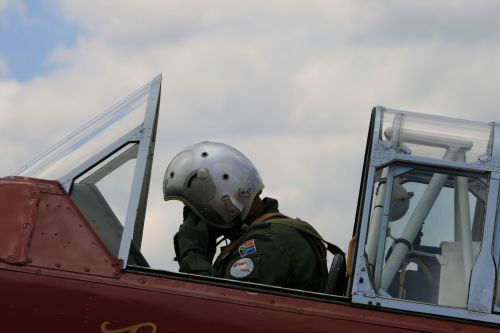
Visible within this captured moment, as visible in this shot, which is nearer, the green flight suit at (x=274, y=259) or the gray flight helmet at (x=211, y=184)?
the green flight suit at (x=274, y=259)

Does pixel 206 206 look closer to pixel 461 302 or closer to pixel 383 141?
pixel 383 141

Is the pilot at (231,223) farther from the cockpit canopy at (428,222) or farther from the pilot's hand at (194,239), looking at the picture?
the cockpit canopy at (428,222)

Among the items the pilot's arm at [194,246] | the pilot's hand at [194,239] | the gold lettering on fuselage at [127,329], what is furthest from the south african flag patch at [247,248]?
the gold lettering on fuselage at [127,329]

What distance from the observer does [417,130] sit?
5781 millimetres

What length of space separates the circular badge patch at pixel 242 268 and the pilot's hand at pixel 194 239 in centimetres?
54

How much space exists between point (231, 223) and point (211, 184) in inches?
12.1

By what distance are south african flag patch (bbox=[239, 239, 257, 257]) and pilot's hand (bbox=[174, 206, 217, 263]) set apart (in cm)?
43

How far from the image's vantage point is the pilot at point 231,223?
604 cm

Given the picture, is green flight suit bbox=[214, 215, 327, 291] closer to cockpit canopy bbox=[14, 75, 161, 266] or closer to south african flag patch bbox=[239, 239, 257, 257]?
south african flag patch bbox=[239, 239, 257, 257]

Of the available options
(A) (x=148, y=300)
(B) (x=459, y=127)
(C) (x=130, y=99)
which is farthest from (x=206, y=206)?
(B) (x=459, y=127)

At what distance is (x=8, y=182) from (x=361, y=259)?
6.73ft

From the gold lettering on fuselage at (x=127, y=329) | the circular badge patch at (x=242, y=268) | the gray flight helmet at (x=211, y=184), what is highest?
the gray flight helmet at (x=211, y=184)

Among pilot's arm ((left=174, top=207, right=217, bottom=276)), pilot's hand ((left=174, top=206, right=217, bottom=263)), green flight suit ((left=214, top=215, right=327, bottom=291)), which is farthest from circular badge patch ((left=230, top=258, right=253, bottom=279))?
pilot's hand ((left=174, top=206, right=217, bottom=263))

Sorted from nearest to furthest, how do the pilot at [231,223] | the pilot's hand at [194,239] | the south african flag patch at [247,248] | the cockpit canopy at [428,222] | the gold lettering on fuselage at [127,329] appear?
1. the gold lettering on fuselage at [127,329]
2. the cockpit canopy at [428,222]
3. the south african flag patch at [247,248]
4. the pilot at [231,223]
5. the pilot's hand at [194,239]
